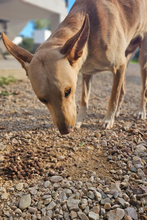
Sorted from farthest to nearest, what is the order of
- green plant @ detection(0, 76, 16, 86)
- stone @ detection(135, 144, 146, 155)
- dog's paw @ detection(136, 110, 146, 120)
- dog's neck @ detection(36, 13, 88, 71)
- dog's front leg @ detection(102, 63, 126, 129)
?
green plant @ detection(0, 76, 16, 86)
dog's paw @ detection(136, 110, 146, 120)
dog's front leg @ detection(102, 63, 126, 129)
stone @ detection(135, 144, 146, 155)
dog's neck @ detection(36, 13, 88, 71)

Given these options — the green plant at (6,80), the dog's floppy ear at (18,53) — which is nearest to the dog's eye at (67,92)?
the dog's floppy ear at (18,53)

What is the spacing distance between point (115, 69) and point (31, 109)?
214 centimetres

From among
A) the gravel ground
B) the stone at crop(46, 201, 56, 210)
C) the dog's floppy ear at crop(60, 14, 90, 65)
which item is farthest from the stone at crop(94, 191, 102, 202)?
the dog's floppy ear at crop(60, 14, 90, 65)

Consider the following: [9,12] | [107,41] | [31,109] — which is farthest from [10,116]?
[9,12]

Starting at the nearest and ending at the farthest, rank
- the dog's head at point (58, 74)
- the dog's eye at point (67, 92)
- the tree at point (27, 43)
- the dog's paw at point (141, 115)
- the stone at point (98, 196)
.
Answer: the stone at point (98, 196) → the dog's head at point (58, 74) → the dog's eye at point (67, 92) → the dog's paw at point (141, 115) → the tree at point (27, 43)

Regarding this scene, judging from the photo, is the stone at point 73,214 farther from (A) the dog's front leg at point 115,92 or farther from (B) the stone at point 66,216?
(A) the dog's front leg at point 115,92

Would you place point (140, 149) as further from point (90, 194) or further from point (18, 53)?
point (18, 53)

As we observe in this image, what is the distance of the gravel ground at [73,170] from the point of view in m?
1.94

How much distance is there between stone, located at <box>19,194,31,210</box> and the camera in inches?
77.8

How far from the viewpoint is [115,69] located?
323 centimetres

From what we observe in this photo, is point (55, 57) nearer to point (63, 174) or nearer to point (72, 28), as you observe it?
point (72, 28)

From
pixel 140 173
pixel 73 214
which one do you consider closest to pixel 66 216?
pixel 73 214

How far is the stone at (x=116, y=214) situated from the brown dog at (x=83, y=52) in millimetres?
964

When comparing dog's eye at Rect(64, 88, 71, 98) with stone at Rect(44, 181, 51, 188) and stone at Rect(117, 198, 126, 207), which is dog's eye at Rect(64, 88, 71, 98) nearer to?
stone at Rect(44, 181, 51, 188)
